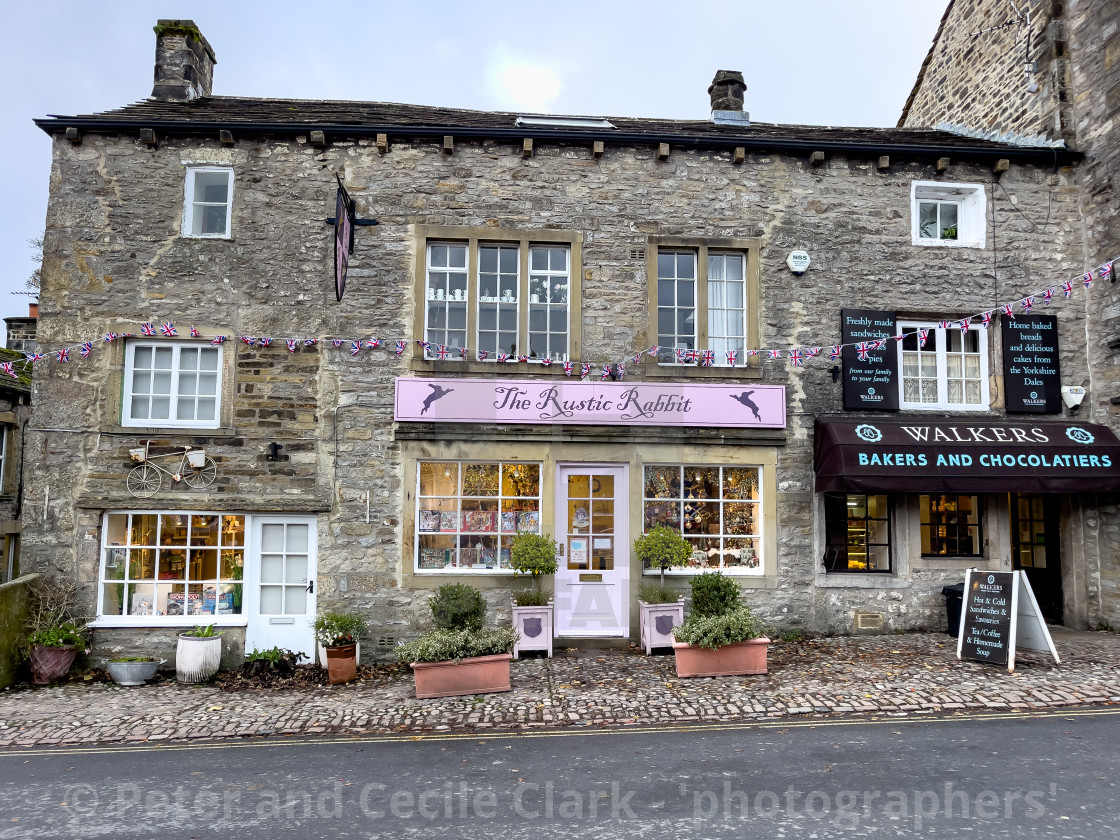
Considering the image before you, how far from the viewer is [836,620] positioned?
10.4m

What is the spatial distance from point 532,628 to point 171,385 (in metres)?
5.92

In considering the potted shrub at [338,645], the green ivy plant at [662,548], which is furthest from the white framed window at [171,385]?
the green ivy plant at [662,548]

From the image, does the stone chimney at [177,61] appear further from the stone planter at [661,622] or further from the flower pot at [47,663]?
the stone planter at [661,622]

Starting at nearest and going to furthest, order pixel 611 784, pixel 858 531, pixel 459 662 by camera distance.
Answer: pixel 611 784, pixel 459 662, pixel 858 531

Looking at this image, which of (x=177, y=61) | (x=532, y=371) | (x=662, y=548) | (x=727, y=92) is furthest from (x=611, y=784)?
(x=177, y=61)

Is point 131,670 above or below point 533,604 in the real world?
below

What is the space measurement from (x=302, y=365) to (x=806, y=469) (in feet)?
23.7

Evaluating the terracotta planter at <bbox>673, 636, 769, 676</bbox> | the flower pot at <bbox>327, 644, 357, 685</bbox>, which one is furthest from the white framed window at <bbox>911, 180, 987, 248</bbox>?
the flower pot at <bbox>327, 644, 357, 685</bbox>

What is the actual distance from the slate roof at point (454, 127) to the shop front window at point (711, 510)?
15.8ft

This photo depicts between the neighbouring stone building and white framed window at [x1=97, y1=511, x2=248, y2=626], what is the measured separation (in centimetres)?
4

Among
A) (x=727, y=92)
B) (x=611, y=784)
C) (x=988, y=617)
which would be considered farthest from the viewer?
(x=727, y=92)

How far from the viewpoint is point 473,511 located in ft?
33.8

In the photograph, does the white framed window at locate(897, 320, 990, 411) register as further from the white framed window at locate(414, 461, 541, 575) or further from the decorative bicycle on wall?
the decorative bicycle on wall

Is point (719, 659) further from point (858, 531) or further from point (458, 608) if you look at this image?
point (858, 531)
